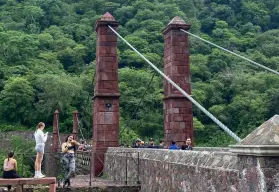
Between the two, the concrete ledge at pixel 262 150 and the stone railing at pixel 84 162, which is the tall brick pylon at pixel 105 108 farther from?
the concrete ledge at pixel 262 150

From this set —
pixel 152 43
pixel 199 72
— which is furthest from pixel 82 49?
pixel 199 72

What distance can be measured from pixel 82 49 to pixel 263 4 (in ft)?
84.2

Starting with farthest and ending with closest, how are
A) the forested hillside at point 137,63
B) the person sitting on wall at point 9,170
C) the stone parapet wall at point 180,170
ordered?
the forested hillside at point 137,63 < the person sitting on wall at point 9,170 < the stone parapet wall at point 180,170

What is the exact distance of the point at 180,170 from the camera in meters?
6.09

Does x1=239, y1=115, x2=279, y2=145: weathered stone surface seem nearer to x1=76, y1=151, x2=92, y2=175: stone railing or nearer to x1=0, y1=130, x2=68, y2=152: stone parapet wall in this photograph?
x1=76, y1=151, x2=92, y2=175: stone railing

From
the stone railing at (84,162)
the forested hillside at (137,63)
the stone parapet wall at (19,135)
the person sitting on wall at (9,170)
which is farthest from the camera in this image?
the forested hillside at (137,63)

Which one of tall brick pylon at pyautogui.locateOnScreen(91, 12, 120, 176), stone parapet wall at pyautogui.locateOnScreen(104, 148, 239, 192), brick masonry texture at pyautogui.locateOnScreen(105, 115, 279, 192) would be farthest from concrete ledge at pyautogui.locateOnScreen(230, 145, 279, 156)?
tall brick pylon at pyautogui.locateOnScreen(91, 12, 120, 176)

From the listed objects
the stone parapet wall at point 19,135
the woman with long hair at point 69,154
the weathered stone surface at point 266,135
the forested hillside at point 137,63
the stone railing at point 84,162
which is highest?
the forested hillside at point 137,63

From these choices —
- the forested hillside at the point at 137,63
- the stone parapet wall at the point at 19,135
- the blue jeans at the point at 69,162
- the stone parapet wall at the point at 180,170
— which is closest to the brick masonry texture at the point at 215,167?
the stone parapet wall at the point at 180,170

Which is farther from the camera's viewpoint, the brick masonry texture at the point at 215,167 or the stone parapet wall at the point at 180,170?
the stone parapet wall at the point at 180,170

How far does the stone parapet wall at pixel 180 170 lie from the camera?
180 inches

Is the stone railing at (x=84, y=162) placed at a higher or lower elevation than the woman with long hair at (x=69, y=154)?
lower

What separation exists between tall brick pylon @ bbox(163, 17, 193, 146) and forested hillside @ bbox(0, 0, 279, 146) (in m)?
18.8

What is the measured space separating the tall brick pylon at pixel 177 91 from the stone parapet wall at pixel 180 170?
1709 millimetres
